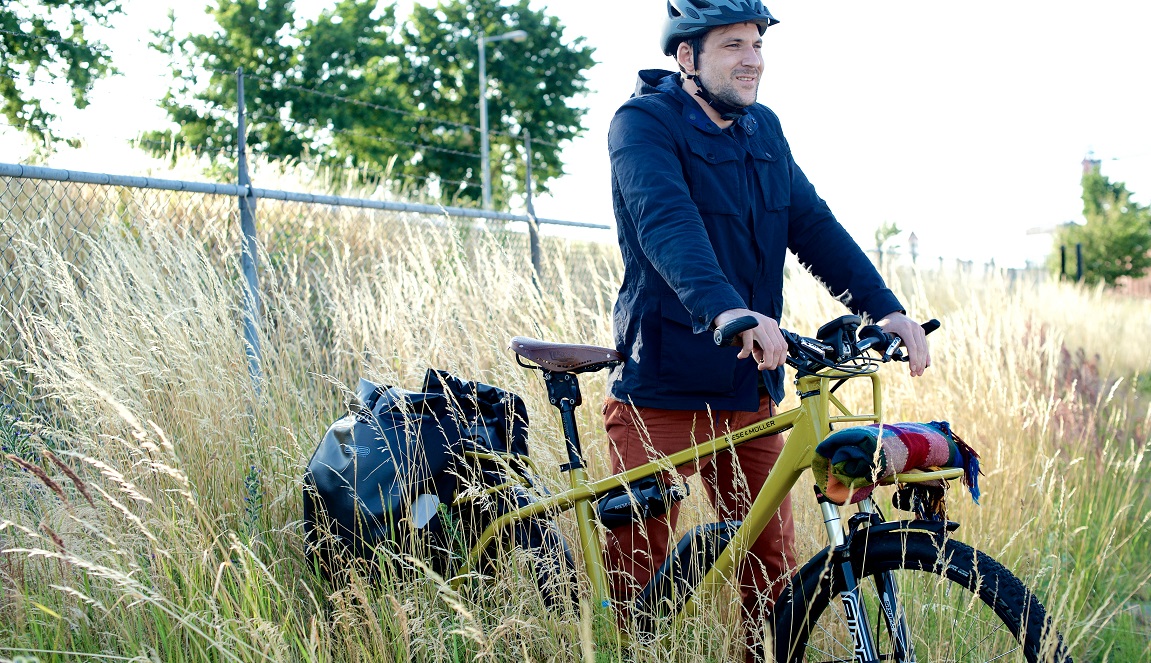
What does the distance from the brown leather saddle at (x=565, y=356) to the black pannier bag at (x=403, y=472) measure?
1.15 ft

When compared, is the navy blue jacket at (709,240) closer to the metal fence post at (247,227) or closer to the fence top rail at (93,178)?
the metal fence post at (247,227)

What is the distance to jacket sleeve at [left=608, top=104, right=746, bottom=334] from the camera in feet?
7.74

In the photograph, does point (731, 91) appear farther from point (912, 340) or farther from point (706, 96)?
point (912, 340)

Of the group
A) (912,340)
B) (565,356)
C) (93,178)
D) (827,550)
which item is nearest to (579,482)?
(565,356)

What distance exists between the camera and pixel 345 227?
7.99 m

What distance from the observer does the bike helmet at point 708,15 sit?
266cm

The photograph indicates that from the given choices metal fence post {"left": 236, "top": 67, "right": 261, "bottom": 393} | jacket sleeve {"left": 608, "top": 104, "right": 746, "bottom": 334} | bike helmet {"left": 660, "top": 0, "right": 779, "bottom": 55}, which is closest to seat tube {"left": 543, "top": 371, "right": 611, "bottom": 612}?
jacket sleeve {"left": 608, "top": 104, "right": 746, "bottom": 334}

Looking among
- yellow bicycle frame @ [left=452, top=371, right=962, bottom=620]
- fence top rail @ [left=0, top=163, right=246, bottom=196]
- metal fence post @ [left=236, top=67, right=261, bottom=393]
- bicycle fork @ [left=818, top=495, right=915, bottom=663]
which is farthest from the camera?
metal fence post @ [left=236, top=67, right=261, bottom=393]

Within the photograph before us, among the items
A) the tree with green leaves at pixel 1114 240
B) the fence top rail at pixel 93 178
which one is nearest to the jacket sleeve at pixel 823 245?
the fence top rail at pixel 93 178

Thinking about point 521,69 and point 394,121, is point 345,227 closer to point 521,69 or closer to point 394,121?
point 394,121

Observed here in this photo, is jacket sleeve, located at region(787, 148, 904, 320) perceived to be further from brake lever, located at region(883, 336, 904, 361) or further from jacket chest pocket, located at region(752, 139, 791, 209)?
brake lever, located at region(883, 336, 904, 361)

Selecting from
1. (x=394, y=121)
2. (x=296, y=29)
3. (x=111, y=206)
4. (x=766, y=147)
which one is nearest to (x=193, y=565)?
(x=766, y=147)

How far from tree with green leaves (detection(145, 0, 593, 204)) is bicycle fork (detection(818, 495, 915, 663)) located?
23.2 m

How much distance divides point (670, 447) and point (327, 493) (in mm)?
1030
